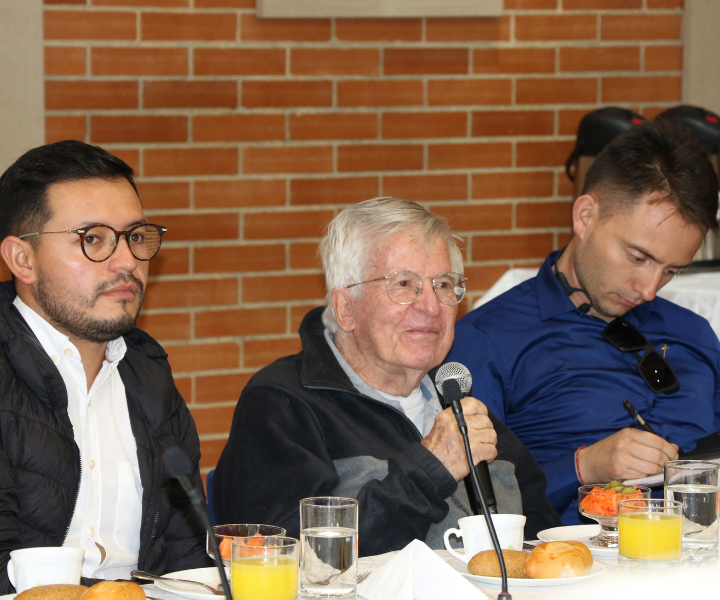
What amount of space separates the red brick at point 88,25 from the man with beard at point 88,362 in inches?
45.9

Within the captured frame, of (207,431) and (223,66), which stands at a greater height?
(223,66)

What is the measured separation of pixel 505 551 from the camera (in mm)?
1465

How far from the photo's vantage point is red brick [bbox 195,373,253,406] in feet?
10.5

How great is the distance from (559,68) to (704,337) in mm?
1319

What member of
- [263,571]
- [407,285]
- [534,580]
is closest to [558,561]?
[534,580]

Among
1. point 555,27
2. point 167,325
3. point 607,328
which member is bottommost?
point 167,325

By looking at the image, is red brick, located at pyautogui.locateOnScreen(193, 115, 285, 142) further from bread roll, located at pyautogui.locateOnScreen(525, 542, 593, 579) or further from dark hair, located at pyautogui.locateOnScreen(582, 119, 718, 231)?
bread roll, located at pyautogui.locateOnScreen(525, 542, 593, 579)

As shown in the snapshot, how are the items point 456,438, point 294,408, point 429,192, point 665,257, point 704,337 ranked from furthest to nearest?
point 429,192 → point 704,337 → point 665,257 → point 294,408 → point 456,438

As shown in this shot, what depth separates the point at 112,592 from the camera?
118 centimetres

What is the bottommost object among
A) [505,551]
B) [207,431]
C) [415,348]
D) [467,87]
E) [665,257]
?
[207,431]

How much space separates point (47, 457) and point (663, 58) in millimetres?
2921

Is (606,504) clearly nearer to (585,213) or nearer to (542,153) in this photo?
(585,213)

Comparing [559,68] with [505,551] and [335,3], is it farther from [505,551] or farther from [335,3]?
[505,551]

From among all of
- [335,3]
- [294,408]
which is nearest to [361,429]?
[294,408]
